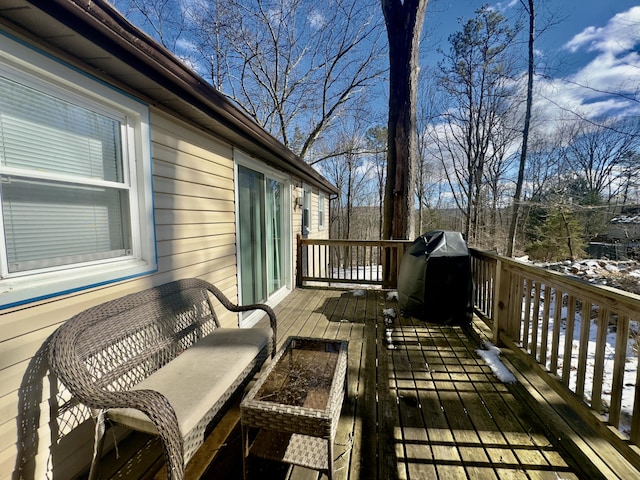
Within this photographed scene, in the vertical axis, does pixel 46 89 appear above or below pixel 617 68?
below

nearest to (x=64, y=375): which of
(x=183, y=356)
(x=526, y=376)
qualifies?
(x=183, y=356)

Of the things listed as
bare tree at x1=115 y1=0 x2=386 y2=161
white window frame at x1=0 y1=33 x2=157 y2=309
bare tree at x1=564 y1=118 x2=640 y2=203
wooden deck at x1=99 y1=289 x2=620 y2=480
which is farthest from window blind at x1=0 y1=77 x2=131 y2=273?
bare tree at x1=564 y1=118 x2=640 y2=203

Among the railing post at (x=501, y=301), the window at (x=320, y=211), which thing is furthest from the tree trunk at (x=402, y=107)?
the window at (x=320, y=211)

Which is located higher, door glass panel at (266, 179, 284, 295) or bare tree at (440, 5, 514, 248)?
bare tree at (440, 5, 514, 248)

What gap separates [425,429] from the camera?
1752 mm

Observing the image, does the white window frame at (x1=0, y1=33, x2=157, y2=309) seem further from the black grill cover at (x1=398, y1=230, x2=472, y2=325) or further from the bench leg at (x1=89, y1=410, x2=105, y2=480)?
the black grill cover at (x1=398, y1=230, x2=472, y2=325)

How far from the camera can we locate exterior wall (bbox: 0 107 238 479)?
124 cm

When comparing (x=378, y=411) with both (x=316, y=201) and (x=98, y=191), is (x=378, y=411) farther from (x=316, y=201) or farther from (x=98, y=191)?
(x=316, y=201)

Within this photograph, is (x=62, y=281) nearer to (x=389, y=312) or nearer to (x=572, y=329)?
(x=572, y=329)

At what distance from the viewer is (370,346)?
113 inches

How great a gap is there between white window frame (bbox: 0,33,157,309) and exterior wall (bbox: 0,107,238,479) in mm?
77

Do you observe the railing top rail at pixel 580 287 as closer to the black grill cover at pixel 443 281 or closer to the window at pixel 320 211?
the black grill cover at pixel 443 281

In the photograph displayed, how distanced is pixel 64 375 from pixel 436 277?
3.18m

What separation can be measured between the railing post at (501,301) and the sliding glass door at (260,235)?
112 inches
